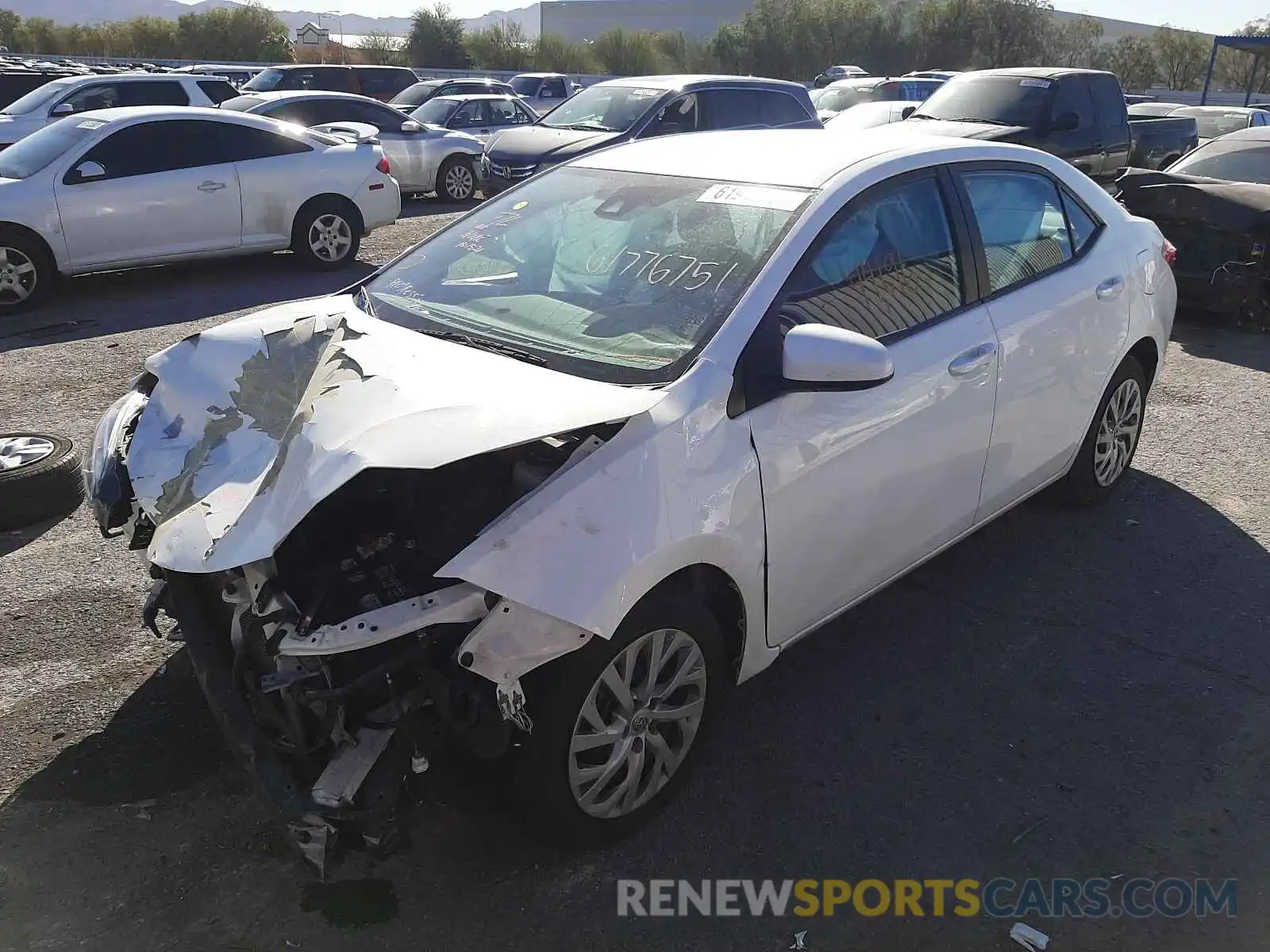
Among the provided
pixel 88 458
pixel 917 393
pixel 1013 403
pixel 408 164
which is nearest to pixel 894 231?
pixel 917 393

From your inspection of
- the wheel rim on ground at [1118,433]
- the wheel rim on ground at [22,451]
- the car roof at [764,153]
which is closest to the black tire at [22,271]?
the wheel rim on ground at [22,451]

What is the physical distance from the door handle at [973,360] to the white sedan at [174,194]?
26.1ft

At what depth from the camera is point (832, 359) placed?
2896 millimetres

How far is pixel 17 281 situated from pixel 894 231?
25.8ft

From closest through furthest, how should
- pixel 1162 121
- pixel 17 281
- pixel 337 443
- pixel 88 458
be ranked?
pixel 337 443 < pixel 88 458 < pixel 17 281 < pixel 1162 121

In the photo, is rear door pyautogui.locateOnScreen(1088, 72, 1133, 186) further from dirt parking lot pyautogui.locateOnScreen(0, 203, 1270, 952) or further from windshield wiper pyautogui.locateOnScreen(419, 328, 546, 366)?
windshield wiper pyautogui.locateOnScreen(419, 328, 546, 366)

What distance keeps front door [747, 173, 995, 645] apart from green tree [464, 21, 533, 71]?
4588 cm

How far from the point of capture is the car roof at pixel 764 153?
3.53m

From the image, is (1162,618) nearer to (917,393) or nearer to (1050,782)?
(1050,782)

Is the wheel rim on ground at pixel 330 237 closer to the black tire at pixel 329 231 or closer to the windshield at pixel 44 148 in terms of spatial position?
the black tire at pixel 329 231

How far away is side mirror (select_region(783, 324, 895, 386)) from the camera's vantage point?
2.90m

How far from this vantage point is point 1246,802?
10.5ft

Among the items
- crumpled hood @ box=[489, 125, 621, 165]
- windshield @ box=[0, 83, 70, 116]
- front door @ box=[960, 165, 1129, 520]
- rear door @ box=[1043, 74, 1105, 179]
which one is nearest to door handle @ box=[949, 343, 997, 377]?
front door @ box=[960, 165, 1129, 520]

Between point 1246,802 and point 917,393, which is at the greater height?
point 917,393
